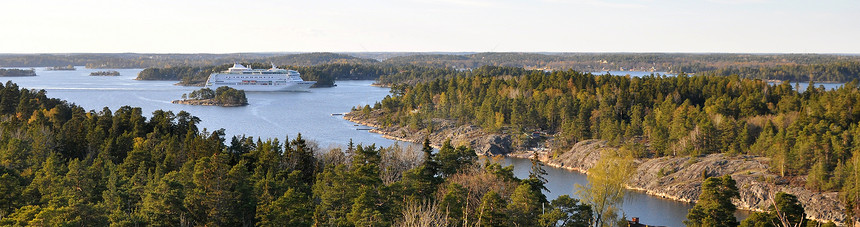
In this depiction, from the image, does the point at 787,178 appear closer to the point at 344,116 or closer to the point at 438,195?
the point at 438,195

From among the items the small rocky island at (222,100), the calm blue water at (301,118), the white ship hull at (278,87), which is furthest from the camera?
the white ship hull at (278,87)

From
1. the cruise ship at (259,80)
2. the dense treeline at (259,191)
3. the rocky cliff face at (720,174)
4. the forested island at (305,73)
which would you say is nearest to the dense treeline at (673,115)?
the rocky cliff face at (720,174)

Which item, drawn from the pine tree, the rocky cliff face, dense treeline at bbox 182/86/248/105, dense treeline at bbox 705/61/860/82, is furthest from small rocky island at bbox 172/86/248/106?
dense treeline at bbox 705/61/860/82

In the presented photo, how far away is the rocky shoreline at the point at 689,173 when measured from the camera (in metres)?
23.5

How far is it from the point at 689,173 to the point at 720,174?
1.04 m

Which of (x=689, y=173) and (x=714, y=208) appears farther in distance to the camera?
(x=689, y=173)

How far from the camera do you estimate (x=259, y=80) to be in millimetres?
82938

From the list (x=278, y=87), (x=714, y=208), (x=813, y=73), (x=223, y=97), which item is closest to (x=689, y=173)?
(x=714, y=208)

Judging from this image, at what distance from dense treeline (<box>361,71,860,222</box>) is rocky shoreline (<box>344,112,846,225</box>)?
60 centimetres

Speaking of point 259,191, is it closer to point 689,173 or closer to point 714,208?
point 714,208

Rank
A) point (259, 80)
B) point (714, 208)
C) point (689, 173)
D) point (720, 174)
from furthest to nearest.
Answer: point (259, 80) → point (689, 173) → point (720, 174) → point (714, 208)

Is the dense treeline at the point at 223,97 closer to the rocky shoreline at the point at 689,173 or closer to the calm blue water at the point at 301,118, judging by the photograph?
the calm blue water at the point at 301,118

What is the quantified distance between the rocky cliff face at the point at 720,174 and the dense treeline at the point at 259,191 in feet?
26.5

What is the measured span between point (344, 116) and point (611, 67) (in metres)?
93.6
